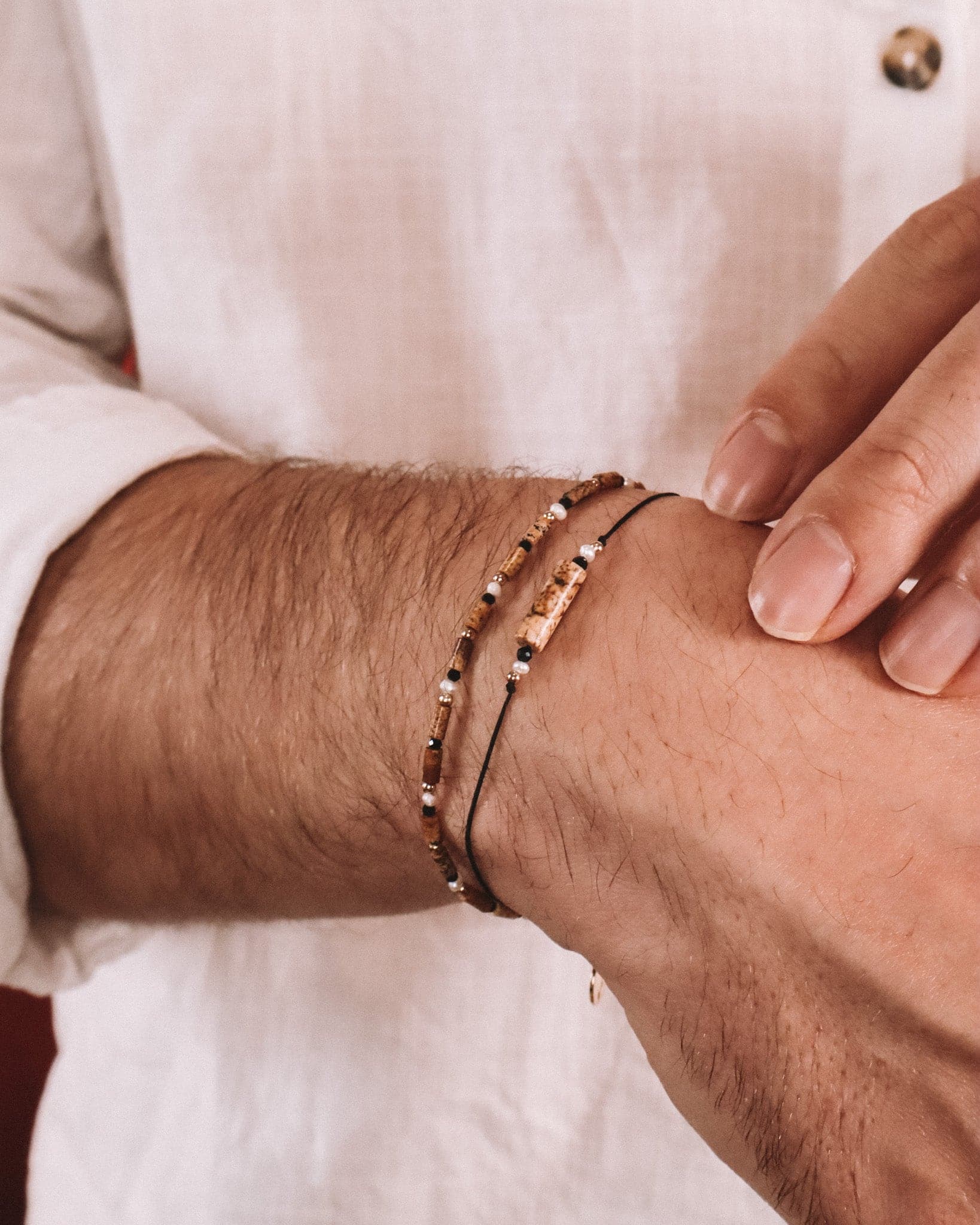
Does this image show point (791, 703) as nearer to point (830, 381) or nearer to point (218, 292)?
point (830, 381)

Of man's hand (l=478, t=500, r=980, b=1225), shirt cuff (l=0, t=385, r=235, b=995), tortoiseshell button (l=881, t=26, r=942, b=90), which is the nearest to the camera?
man's hand (l=478, t=500, r=980, b=1225)

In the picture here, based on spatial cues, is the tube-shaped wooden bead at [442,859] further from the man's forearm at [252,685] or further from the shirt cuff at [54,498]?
the shirt cuff at [54,498]

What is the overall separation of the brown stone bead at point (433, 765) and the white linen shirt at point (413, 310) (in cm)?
34

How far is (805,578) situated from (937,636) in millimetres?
89

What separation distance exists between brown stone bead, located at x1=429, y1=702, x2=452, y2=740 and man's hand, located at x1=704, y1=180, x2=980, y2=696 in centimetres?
20

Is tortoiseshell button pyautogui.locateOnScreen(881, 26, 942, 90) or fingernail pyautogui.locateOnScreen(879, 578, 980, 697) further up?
tortoiseshell button pyautogui.locateOnScreen(881, 26, 942, 90)

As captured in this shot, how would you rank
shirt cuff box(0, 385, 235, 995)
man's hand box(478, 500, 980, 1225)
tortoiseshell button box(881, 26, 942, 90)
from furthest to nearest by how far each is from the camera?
tortoiseshell button box(881, 26, 942, 90) < shirt cuff box(0, 385, 235, 995) < man's hand box(478, 500, 980, 1225)

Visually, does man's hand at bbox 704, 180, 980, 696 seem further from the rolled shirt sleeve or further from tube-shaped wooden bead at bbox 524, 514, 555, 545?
the rolled shirt sleeve

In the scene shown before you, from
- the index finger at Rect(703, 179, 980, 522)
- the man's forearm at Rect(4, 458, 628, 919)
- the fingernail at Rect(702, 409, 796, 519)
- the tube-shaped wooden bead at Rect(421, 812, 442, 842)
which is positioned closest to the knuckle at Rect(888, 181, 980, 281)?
the index finger at Rect(703, 179, 980, 522)

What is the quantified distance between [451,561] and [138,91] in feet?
1.90

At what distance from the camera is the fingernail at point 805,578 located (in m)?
0.49

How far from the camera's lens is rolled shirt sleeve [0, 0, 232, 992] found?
602mm

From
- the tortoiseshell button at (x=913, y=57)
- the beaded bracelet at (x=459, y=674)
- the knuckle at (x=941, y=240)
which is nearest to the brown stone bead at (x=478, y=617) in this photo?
the beaded bracelet at (x=459, y=674)

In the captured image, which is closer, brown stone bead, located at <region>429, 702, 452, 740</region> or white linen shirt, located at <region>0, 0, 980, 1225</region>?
brown stone bead, located at <region>429, 702, 452, 740</region>
